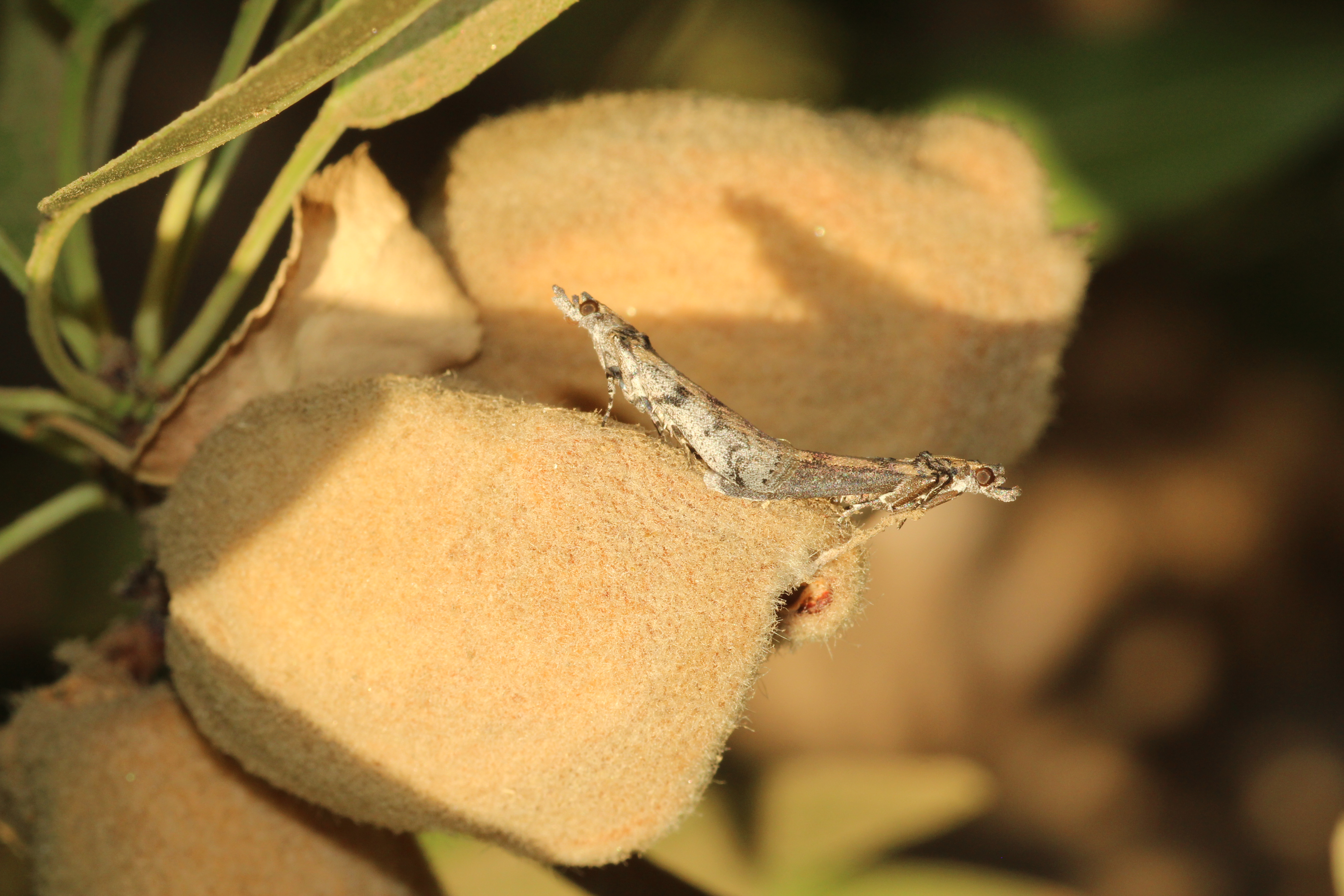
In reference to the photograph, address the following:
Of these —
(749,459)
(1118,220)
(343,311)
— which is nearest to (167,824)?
(343,311)

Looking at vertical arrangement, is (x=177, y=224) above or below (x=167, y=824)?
above

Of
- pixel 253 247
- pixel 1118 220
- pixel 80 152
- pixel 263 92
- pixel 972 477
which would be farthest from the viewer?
pixel 1118 220

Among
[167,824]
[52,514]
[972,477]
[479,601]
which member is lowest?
[167,824]

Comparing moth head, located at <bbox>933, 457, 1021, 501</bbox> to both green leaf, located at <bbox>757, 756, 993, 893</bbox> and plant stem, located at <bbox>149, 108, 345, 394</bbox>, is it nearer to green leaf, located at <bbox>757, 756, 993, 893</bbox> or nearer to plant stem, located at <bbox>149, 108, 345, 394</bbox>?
plant stem, located at <bbox>149, 108, 345, 394</bbox>

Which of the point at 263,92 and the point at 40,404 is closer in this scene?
the point at 263,92

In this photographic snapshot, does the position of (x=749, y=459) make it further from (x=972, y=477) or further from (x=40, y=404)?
(x=40, y=404)

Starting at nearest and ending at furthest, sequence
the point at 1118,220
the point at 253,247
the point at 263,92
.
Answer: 1. the point at 263,92
2. the point at 253,247
3. the point at 1118,220

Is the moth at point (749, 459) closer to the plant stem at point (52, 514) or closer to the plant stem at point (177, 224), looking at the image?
the plant stem at point (177, 224)

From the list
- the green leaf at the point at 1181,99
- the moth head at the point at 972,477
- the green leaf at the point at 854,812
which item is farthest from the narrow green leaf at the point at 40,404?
the green leaf at the point at 1181,99

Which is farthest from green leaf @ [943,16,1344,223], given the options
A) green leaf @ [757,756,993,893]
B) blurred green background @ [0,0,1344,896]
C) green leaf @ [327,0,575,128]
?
green leaf @ [327,0,575,128]
